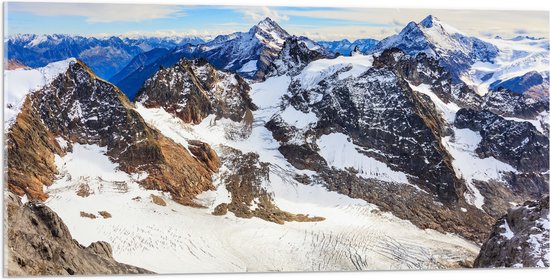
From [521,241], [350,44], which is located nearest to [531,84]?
[350,44]

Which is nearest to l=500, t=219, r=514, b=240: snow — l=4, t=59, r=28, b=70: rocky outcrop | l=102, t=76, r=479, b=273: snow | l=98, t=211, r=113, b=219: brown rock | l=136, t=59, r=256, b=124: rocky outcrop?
l=102, t=76, r=479, b=273: snow

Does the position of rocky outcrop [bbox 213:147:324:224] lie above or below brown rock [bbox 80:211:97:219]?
below

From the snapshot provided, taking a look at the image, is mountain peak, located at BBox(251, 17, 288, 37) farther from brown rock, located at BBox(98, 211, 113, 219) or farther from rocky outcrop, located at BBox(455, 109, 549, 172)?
rocky outcrop, located at BBox(455, 109, 549, 172)

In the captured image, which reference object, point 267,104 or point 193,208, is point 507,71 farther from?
point 193,208

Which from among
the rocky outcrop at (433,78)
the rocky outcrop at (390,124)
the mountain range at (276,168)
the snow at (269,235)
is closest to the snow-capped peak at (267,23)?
the mountain range at (276,168)

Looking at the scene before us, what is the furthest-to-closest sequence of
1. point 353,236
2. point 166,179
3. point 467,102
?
point 467,102 → point 166,179 → point 353,236

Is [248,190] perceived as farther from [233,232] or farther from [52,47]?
[52,47]

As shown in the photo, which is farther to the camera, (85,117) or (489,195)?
(489,195)

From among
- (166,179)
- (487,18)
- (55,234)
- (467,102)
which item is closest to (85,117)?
(166,179)
